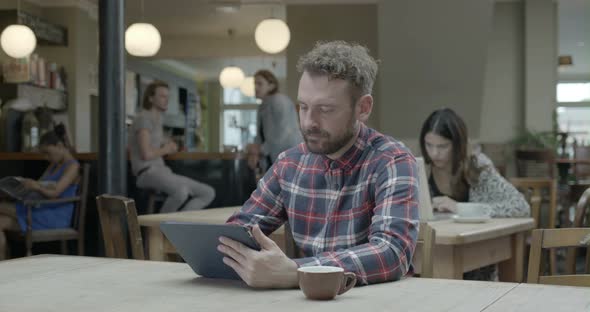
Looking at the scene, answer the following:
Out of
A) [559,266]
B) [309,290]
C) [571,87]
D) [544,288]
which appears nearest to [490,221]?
[544,288]

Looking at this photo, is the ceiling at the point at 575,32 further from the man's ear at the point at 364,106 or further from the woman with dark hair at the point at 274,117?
the man's ear at the point at 364,106

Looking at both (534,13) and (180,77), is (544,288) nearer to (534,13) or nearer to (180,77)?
(534,13)

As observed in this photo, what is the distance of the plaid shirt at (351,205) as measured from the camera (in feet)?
5.57

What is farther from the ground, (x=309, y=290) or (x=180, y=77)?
(x=180, y=77)

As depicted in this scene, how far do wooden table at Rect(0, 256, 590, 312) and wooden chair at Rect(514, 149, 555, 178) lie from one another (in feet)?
25.2

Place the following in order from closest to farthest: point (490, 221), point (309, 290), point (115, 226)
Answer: point (309, 290), point (115, 226), point (490, 221)

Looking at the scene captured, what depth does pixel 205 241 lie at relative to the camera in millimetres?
1631

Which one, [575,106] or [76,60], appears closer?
[76,60]

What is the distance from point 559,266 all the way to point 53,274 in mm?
5235

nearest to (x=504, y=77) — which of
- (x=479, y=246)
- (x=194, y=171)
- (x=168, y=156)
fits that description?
(x=194, y=171)

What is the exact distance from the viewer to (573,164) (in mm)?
10109

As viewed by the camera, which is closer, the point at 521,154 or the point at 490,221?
the point at 490,221

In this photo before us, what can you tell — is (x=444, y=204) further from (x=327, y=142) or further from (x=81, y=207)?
(x=81, y=207)

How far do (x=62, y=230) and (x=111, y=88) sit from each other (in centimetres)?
224
